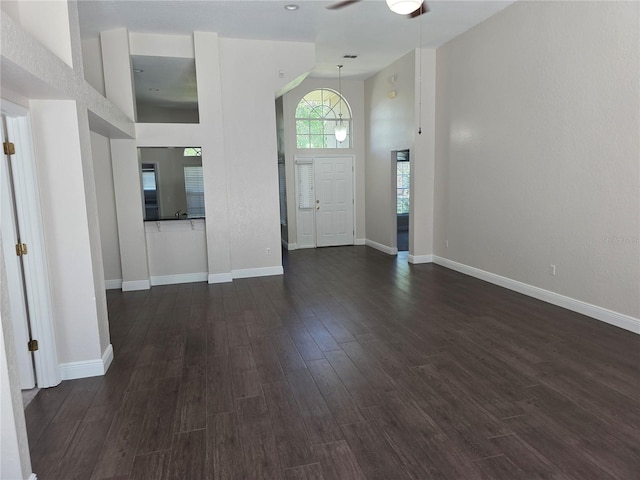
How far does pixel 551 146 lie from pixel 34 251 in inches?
196

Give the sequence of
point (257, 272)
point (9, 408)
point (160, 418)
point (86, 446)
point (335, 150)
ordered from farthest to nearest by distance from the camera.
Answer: point (335, 150) → point (257, 272) → point (160, 418) → point (86, 446) → point (9, 408)

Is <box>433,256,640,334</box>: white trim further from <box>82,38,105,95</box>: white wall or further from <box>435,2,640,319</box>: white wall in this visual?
<box>82,38,105,95</box>: white wall

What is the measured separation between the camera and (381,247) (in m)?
8.26

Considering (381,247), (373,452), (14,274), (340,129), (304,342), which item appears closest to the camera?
(373,452)

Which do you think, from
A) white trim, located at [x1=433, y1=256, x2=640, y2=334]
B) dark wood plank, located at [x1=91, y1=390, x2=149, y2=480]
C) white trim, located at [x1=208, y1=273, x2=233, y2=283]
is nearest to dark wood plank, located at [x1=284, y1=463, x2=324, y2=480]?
dark wood plank, located at [x1=91, y1=390, x2=149, y2=480]

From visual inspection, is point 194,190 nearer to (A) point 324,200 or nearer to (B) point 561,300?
(A) point 324,200

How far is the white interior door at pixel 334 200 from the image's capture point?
8648 millimetres

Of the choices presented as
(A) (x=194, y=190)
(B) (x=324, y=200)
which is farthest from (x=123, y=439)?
(B) (x=324, y=200)

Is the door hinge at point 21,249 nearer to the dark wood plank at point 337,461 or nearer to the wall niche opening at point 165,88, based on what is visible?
the dark wood plank at point 337,461

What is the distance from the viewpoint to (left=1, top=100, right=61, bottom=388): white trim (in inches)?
106

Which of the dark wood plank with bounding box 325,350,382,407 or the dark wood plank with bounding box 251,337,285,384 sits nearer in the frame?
the dark wood plank with bounding box 325,350,382,407

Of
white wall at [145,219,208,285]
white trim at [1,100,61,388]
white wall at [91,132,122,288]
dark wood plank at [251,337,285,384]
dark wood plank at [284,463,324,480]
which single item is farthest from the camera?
white wall at [145,219,208,285]

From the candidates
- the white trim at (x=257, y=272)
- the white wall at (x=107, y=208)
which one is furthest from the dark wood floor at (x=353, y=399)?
the white trim at (x=257, y=272)

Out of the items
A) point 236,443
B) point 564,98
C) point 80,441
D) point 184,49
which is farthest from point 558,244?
point 184,49
